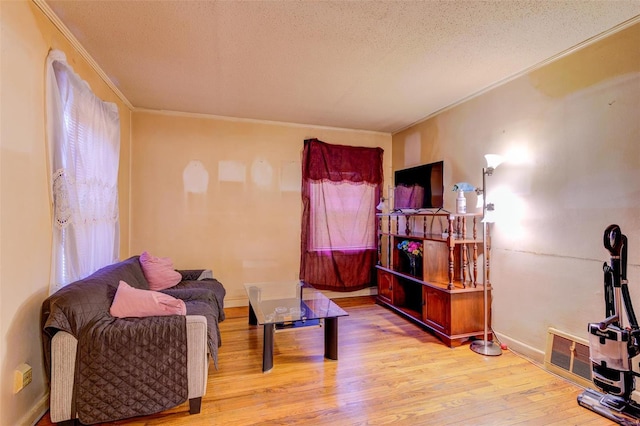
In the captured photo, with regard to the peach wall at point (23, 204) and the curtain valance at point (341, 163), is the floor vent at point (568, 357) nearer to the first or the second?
the curtain valance at point (341, 163)

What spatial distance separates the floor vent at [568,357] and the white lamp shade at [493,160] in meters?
1.43

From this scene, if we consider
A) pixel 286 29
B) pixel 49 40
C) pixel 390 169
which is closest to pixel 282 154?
pixel 390 169

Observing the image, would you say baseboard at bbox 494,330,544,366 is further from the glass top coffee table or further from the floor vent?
the glass top coffee table

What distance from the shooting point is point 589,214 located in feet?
7.31

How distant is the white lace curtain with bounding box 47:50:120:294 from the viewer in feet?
6.48

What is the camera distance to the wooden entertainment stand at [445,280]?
2.94 meters

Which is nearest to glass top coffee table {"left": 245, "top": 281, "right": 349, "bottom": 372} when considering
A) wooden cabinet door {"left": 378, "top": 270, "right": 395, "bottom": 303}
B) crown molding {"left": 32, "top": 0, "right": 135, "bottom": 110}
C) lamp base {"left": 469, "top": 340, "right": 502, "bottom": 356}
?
wooden cabinet door {"left": 378, "top": 270, "right": 395, "bottom": 303}

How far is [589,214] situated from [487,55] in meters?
1.40

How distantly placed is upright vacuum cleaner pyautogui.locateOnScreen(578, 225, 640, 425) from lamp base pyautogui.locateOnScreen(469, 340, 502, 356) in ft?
2.68

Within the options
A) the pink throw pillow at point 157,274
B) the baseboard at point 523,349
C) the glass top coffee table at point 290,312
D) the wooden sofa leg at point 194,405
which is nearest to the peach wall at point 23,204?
the wooden sofa leg at point 194,405

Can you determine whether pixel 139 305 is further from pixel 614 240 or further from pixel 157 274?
pixel 614 240

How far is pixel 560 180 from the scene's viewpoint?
2.41 metres

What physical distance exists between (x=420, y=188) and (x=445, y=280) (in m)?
1.14

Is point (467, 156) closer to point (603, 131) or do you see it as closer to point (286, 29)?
point (603, 131)
